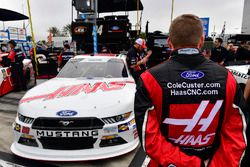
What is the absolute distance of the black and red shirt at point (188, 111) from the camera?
46.1 inches

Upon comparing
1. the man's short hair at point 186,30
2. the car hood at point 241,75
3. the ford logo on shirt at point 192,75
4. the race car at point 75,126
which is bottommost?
the race car at point 75,126

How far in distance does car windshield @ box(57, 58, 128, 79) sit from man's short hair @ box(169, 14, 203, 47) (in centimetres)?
292

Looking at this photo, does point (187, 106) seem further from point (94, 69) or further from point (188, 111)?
point (94, 69)

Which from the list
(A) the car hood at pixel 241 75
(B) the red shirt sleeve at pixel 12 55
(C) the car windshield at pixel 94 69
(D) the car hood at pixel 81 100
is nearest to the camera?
(D) the car hood at pixel 81 100

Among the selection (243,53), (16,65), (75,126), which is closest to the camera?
(75,126)

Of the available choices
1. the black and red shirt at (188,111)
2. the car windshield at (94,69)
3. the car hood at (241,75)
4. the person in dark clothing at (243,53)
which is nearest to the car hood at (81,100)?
the car windshield at (94,69)

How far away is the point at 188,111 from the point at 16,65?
22.9 feet

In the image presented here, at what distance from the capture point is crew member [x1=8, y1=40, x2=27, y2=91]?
6.77 metres

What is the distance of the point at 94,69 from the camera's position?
4.31 metres

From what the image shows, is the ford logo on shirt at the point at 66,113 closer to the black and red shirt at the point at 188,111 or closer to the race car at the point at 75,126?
the race car at the point at 75,126

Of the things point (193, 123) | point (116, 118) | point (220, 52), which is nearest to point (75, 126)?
point (116, 118)

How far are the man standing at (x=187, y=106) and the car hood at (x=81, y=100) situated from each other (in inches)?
59.0

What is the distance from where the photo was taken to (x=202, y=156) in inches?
51.3

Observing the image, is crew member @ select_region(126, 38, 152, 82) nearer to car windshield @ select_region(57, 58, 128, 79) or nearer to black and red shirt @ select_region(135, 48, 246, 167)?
car windshield @ select_region(57, 58, 128, 79)
